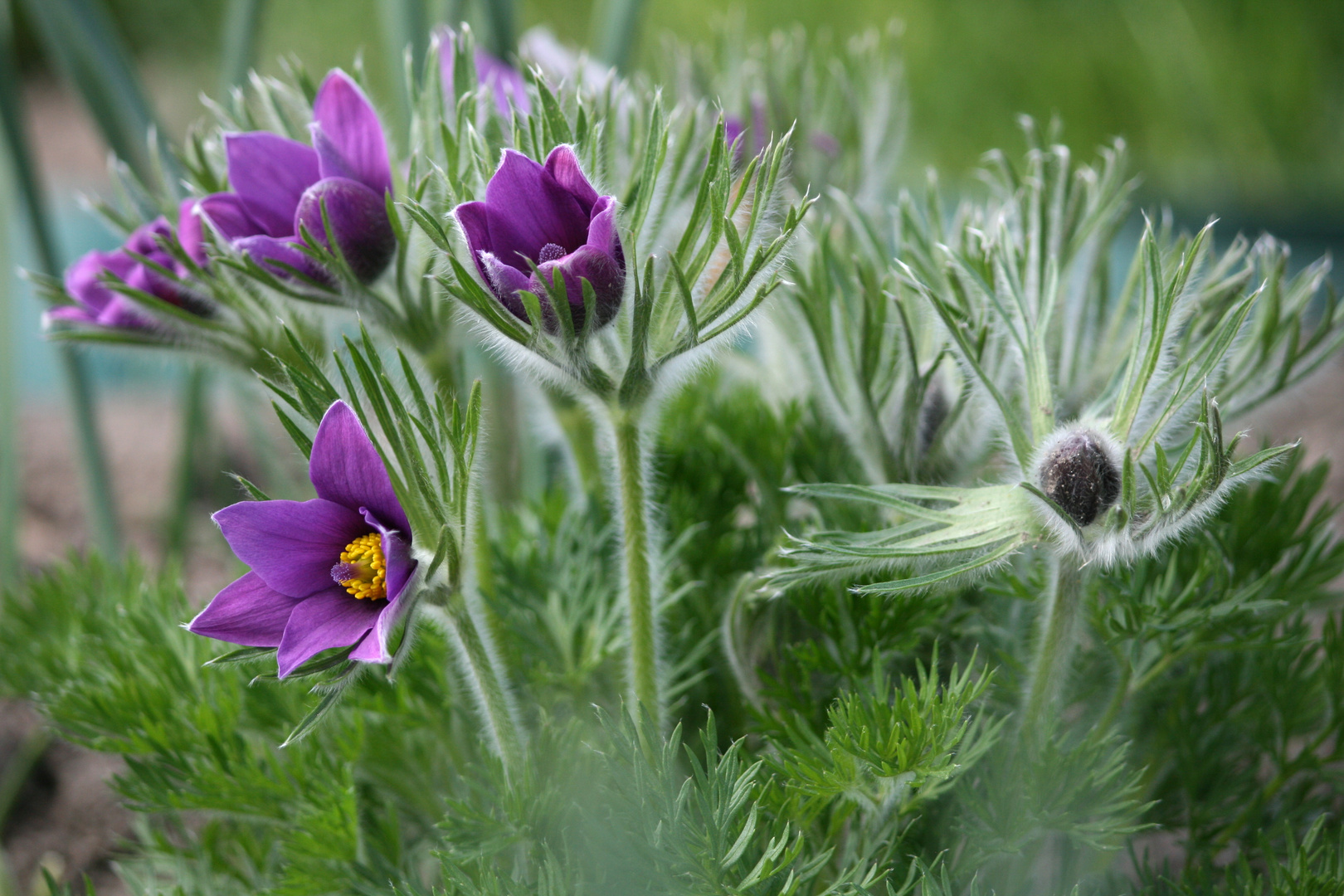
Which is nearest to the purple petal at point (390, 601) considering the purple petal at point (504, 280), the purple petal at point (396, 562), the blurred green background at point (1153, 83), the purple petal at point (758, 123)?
the purple petal at point (396, 562)

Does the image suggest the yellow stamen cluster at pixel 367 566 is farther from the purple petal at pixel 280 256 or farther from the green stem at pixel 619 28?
the green stem at pixel 619 28

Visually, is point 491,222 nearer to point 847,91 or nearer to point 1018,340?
point 1018,340

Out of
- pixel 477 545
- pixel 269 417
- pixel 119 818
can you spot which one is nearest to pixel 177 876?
pixel 477 545

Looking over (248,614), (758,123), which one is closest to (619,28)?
(758,123)

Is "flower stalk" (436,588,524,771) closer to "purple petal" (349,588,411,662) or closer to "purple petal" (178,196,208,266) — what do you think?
"purple petal" (349,588,411,662)

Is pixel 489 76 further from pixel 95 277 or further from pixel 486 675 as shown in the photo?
pixel 486 675

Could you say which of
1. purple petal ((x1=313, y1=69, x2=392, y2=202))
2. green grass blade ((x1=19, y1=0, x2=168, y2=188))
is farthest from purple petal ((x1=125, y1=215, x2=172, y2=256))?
green grass blade ((x1=19, y1=0, x2=168, y2=188))

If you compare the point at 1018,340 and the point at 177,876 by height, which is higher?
the point at 1018,340
